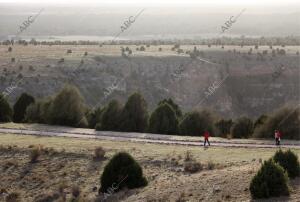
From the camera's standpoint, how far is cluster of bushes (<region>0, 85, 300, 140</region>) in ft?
108

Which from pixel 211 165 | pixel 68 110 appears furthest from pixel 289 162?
pixel 68 110

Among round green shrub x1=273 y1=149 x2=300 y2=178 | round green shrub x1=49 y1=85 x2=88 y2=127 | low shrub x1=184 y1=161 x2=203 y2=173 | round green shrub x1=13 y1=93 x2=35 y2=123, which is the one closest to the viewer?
round green shrub x1=273 y1=149 x2=300 y2=178

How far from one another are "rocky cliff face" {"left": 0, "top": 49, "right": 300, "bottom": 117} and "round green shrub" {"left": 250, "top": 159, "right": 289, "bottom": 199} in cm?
4369

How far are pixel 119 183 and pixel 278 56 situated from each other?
58574 mm

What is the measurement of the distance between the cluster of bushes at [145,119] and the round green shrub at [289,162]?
10.0 meters

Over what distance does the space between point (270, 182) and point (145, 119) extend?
1740 cm

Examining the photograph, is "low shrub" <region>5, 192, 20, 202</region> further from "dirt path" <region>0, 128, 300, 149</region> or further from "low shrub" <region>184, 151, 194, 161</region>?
"dirt path" <region>0, 128, 300, 149</region>

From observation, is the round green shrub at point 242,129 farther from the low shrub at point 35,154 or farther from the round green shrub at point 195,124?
the low shrub at point 35,154

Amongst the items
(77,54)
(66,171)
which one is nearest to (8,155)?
(66,171)

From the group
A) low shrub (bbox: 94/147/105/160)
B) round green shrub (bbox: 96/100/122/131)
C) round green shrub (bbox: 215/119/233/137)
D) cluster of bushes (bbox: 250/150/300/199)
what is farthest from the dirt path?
cluster of bushes (bbox: 250/150/300/199)

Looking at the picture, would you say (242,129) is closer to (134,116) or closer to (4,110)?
(134,116)

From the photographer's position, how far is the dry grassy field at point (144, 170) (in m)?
22.0

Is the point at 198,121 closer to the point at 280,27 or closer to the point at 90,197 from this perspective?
the point at 90,197

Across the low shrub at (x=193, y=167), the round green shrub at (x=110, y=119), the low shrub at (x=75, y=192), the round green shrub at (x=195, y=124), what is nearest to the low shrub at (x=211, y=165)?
the low shrub at (x=193, y=167)
